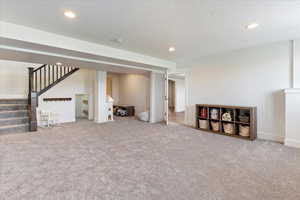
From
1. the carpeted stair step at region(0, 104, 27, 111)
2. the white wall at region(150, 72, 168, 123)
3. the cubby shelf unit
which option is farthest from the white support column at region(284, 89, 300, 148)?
the carpeted stair step at region(0, 104, 27, 111)

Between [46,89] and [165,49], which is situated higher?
[165,49]

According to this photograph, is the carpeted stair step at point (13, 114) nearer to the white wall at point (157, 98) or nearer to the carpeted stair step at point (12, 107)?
the carpeted stair step at point (12, 107)

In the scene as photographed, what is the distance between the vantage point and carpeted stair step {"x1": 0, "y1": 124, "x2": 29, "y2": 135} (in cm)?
420

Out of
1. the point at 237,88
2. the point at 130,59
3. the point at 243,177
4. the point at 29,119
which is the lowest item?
the point at 243,177

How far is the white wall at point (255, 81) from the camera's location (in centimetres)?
368

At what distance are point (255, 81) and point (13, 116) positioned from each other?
24.1ft

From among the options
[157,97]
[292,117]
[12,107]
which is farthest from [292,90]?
[12,107]

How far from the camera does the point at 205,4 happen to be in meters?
2.20

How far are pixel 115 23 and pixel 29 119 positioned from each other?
417cm

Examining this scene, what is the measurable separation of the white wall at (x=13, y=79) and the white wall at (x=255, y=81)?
684cm

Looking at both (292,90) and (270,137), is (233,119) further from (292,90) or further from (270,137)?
(292,90)

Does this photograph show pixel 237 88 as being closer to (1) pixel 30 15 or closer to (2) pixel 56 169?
(2) pixel 56 169

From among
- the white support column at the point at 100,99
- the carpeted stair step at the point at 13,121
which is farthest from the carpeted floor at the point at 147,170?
the white support column at the point at 100,99

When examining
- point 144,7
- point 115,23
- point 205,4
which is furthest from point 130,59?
point 205,4
